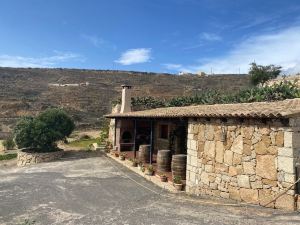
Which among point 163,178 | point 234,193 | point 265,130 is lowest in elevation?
point 163,178

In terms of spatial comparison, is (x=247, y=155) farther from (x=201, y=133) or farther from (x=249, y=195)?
(x=201, y=133)

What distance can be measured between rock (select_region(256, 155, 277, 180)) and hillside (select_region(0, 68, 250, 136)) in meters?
36.2

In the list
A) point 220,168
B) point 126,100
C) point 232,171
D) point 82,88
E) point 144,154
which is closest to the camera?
point 232,171

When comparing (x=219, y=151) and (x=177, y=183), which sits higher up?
(x=219, y=151)

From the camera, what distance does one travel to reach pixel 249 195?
8406 mm

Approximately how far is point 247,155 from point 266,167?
69 centimetres

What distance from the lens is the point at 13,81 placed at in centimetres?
6931

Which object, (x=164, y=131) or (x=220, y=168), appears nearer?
(x=220, y=168)

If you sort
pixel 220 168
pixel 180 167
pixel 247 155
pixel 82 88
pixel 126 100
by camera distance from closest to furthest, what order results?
pixel 247 155 < pixel 220 168 < pixel 180 167 < pixel 126 100 < pixel 82 88

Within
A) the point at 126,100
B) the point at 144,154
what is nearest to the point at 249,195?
the point at 144,154

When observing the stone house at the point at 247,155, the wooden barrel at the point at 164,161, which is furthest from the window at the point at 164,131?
the stone house at the point at 247,155

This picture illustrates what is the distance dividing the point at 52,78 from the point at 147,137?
60370mm

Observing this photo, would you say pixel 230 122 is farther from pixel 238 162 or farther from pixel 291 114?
pixel 291 114

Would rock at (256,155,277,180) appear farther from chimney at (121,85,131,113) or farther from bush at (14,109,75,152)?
chimney at (121,85,131,113)
